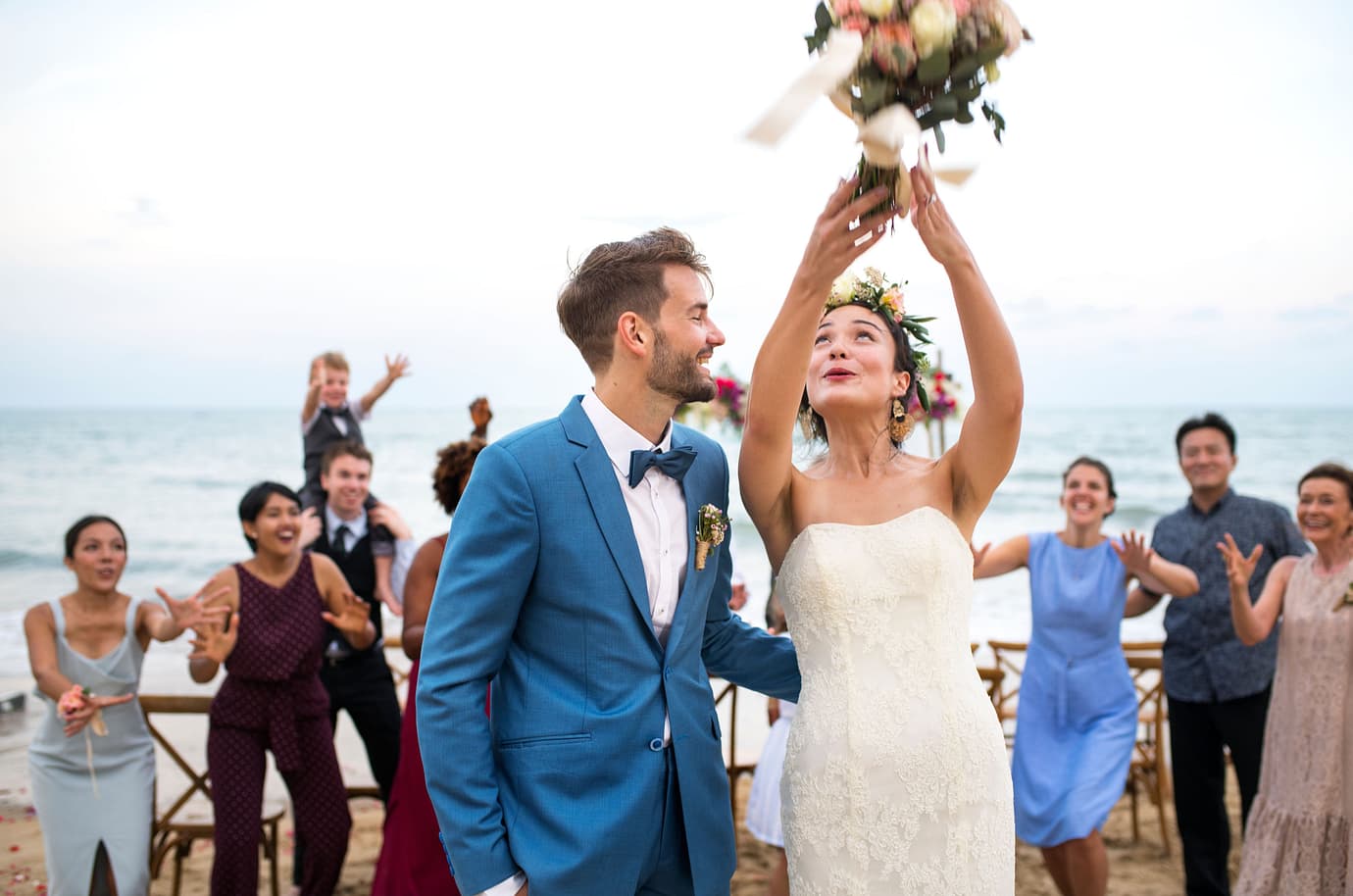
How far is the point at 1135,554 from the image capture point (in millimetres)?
5090

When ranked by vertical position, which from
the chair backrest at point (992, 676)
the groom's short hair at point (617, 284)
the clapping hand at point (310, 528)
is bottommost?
the chair backrest at point (992, 676)

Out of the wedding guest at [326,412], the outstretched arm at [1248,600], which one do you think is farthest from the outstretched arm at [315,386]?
the outstretched arm at [1248,600]

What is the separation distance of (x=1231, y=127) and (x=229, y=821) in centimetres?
2540

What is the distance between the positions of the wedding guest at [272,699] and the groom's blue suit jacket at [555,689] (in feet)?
8.38

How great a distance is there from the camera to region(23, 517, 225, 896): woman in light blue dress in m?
4.51

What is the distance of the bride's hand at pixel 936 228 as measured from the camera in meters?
2.39

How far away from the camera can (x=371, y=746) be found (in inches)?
210

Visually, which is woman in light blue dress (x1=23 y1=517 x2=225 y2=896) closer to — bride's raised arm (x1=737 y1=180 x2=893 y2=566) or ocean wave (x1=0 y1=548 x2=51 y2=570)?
bride's raised arm (x1=737 y1=180 x2=893 y2=566)

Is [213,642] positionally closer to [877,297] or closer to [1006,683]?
[877,297]

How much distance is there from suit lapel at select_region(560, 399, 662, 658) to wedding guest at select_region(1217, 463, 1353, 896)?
10.7ft

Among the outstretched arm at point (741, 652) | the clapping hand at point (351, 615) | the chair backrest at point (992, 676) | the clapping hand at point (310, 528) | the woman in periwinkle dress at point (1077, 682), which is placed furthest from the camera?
the clapping hand at point (310, 528)

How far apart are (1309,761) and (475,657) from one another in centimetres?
387

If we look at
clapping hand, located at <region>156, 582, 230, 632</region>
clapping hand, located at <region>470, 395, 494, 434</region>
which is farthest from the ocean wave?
clapping hand, located at <region>470, 395, 494, 434</region>

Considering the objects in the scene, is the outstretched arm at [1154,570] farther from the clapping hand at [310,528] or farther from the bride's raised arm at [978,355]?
the clapping hand at [310,528]
